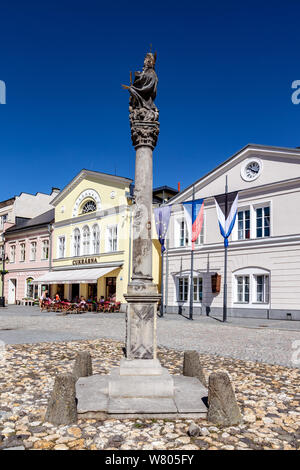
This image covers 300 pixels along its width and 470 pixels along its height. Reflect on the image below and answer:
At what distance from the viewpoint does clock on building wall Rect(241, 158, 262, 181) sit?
76.8 feet

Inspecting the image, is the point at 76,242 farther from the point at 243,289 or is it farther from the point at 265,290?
the point at 265,290

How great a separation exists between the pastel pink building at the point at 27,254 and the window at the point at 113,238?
9.13 metres

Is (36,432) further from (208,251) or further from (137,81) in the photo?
(208,251)

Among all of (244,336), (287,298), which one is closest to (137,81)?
(244,336)

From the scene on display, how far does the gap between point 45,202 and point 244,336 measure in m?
36.1

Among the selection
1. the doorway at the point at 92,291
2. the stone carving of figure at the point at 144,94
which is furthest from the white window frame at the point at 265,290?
the stone carving of figure at the point at 144,94

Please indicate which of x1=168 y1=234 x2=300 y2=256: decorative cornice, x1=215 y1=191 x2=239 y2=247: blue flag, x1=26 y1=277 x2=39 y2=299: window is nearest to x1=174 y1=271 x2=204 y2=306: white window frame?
x1=168 y1=234 x2=300 y2=256: decorative cornice

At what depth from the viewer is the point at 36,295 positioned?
124 feet

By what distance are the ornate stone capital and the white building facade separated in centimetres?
1607

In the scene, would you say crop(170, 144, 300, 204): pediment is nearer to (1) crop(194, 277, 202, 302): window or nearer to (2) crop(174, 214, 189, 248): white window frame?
(2) crop(174, 214, 189, 248): white window frame

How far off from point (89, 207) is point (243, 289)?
1575 cm

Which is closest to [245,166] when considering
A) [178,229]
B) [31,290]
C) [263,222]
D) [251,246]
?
[263,222]

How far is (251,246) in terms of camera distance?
910 inches

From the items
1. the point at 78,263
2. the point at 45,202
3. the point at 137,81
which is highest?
the point at 45,202
